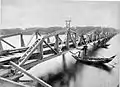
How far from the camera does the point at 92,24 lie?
1.09 m

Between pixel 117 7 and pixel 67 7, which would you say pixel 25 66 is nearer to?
pixel 67 7

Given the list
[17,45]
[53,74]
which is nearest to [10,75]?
[17,45]

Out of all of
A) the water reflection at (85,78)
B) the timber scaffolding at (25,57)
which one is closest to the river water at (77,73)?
the water reflection at (85,78)

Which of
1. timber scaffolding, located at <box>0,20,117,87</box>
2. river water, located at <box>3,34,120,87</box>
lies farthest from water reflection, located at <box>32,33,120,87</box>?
timber scaffolding, located at <box>0,20,117,87</box>

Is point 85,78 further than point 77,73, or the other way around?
point 77,73

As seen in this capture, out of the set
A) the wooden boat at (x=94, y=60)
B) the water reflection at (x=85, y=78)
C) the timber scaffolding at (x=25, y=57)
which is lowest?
the water reflection at (x=85, y=78)

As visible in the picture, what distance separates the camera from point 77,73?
1.81m

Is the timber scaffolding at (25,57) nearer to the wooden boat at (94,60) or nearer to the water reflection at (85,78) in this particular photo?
the water reflection at (85,78)

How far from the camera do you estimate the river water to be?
4.48 feet

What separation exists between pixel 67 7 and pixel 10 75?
1.95 feet

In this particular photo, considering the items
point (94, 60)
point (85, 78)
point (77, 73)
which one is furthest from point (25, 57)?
point (94, 60)

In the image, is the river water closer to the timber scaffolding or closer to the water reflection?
the water reflection

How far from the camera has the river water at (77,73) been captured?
136 centimetres

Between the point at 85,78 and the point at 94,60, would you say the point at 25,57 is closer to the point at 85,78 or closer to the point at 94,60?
the point at 85,78
